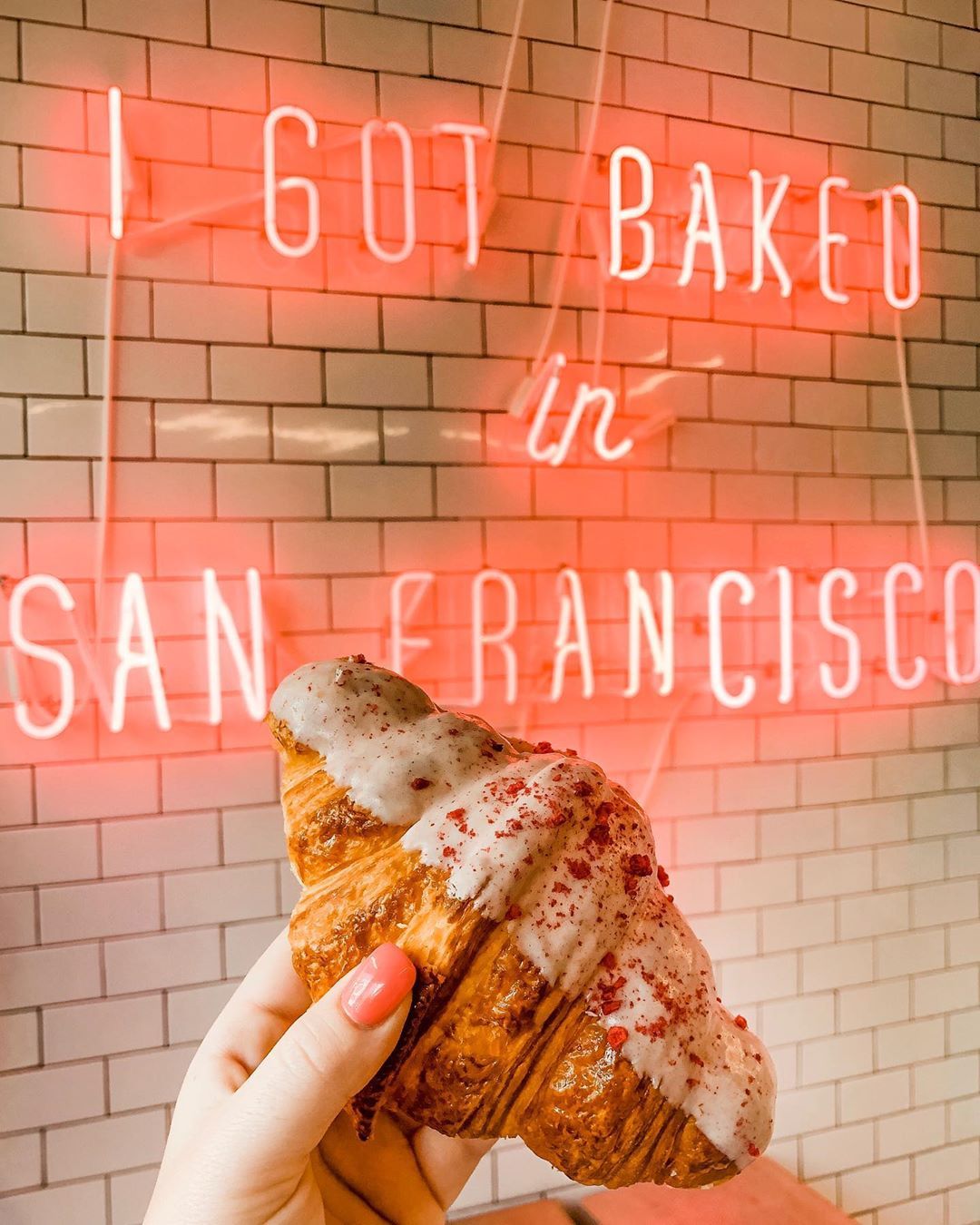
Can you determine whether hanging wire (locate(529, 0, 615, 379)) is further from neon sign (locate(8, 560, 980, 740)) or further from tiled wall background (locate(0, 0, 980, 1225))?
neon sign (locate(8, 560, 980, 740))

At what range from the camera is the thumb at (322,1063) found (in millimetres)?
887

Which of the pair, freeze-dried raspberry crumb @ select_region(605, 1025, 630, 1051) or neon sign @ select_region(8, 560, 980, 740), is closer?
freeze-dried raspberry crumb @ select_region(605, 1025, 630, 1051)

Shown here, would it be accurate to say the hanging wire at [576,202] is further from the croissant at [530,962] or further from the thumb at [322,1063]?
the thumb at [322,1063]

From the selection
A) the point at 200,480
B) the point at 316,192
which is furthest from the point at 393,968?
the point at 316,192

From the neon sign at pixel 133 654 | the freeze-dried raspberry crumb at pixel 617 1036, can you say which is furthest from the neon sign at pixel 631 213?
the freeze-dried raspberry crumb at pixel 617 1036

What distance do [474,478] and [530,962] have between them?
1.73 m

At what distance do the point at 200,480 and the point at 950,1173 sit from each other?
3508 millimetres

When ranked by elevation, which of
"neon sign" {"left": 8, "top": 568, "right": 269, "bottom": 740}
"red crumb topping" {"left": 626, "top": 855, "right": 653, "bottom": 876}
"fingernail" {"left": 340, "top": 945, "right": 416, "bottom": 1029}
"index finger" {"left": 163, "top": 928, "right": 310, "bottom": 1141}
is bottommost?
"index finger" {"left": 163, "top": 928, "right": 310, "bottom": 1141}

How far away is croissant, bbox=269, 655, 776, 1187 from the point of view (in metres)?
0.90

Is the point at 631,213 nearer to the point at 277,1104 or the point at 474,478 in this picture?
the point at 474,478

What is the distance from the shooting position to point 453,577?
95.3 inches

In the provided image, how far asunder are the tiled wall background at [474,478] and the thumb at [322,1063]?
4.38 ft

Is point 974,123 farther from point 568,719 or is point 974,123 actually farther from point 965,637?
point 568,719

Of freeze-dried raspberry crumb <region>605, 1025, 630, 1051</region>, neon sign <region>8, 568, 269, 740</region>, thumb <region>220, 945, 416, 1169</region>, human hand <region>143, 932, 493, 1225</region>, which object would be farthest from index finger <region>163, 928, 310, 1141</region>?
neon sign <region>8, 568, 269, 740</region>
